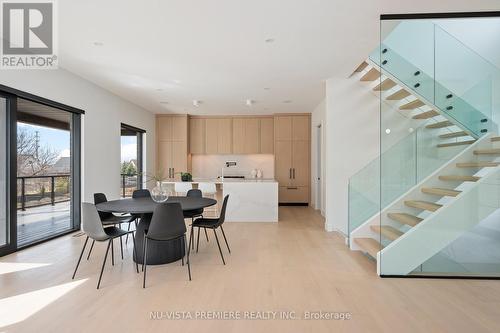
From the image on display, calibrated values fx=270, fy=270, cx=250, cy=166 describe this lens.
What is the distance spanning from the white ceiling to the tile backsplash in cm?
329

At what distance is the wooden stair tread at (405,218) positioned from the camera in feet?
10.3

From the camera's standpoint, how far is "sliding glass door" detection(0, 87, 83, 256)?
366 cm

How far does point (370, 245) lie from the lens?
11.9 feet

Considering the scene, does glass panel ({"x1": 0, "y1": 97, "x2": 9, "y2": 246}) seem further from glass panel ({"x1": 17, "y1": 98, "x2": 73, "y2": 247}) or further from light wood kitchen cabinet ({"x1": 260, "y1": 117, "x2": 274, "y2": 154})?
light wood kitchen cabinet ({"x1": 260, "y1": 117, "x2": 274, "y2": 154})

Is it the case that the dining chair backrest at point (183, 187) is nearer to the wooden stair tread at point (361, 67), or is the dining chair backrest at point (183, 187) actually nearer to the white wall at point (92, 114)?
the white wall at point (92, 114)

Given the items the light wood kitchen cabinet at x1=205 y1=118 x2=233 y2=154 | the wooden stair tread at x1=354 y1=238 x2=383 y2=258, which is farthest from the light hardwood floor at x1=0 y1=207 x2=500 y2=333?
the light wood kitchen cabinet at x1=205 y1=118 x2=233 y2=154

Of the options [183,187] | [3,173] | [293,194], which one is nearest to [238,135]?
[293,194]

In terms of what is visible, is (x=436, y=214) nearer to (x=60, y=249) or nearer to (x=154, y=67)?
(x=154, y=67)

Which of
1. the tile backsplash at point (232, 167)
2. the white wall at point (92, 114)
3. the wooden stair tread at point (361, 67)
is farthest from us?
the tile backsplash at point (232, 167)

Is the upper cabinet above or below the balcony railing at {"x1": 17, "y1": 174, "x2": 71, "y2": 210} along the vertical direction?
above

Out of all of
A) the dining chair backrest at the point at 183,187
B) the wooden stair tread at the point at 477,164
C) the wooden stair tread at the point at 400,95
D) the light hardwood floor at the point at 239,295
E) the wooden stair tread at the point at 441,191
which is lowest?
the light hardwood floor at the point at 239,295

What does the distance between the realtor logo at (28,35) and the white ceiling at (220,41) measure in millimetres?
137

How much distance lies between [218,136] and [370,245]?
5.93 m

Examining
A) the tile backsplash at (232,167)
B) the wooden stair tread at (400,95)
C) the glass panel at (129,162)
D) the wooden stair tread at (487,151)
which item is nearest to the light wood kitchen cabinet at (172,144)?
the tile backsplash at (232,167)
